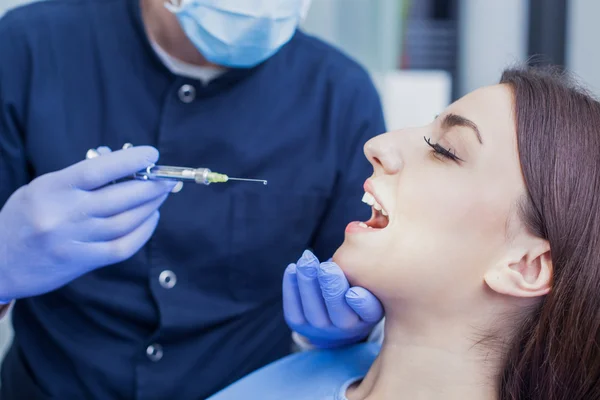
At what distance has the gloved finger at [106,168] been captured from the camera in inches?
42.7

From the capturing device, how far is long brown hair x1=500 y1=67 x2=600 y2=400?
96cm

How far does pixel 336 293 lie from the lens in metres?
1.04

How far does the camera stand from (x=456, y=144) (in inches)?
40.8

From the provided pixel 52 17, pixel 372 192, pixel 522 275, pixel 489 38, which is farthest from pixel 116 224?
pixel 489 38

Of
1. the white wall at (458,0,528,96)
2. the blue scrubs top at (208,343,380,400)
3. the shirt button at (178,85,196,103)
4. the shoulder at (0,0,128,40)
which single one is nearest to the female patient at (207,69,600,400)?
the blue scrubs top at (208,343,380,400)

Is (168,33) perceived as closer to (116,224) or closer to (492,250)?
(116,224)

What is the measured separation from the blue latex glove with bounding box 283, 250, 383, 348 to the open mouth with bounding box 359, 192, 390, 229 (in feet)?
0.37

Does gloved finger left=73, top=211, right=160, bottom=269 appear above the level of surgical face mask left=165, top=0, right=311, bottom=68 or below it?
below

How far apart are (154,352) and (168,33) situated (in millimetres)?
641

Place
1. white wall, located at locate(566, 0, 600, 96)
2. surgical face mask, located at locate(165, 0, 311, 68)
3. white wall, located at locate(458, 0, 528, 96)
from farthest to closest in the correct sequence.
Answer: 1. white wall, located at locate(458, 0, 528, 96)
2. white wall, located at locate(566, 0, 600, 96)
3. surgical face mask, located at locate(165, 0, 311, 68)

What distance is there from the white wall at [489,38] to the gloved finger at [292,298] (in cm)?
145

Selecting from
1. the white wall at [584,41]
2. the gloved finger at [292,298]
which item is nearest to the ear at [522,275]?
the gloved finger at [292,298]

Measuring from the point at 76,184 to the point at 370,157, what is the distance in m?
0.49

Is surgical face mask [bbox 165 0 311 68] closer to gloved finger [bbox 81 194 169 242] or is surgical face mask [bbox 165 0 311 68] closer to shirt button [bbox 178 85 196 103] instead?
shirt button [bbox 178 85 196 103]
